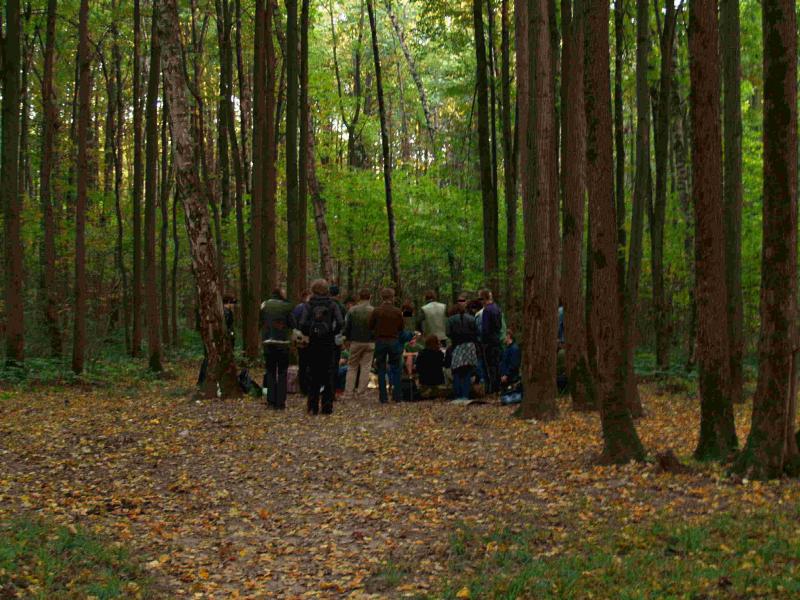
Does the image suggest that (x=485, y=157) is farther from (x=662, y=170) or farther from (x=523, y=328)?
(x=523, y=328)

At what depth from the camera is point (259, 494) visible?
344 inches

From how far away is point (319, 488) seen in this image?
29.6 ft

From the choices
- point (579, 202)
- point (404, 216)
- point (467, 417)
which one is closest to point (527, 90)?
point (579, 202)

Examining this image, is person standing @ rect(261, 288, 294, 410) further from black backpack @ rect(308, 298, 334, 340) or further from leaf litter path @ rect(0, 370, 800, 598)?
leaf litter path @ rect(0, 370, 800, 598)

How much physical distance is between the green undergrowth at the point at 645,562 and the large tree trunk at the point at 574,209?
295 inches

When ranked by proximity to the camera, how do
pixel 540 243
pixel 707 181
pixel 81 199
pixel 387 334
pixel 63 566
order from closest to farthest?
pixel 63 566, pixel 707 181, pixel 540 243, pixel 387 334, pixel 81 199

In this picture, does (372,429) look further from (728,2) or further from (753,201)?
(753,201)

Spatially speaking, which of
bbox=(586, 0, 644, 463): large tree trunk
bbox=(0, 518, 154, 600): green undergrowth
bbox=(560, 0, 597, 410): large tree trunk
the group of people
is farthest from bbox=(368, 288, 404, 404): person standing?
bbox=(0, 518, 154, 600): green undergrowth

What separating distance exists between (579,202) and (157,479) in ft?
25.8

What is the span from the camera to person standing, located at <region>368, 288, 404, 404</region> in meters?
15.6

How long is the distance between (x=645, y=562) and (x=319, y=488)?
413 cm

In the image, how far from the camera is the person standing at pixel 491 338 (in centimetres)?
1634

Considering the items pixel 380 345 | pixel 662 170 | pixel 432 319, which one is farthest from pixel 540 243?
pixel 662 170

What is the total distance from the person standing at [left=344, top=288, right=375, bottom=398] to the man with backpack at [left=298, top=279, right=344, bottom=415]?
1347mm
